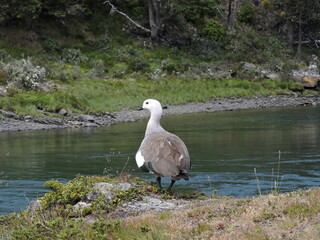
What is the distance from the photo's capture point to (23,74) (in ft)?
139

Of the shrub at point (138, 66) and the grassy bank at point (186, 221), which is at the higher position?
the grassy bank at point (186, 221)

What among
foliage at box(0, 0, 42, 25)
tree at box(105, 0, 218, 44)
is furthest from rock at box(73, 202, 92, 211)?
tree at box(105, 0, 218, 44)

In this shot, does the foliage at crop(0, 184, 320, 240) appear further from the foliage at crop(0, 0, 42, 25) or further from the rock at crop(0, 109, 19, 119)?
the foliage at crop(0, 0, 42, 25)

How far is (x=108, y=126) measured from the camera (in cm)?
3712

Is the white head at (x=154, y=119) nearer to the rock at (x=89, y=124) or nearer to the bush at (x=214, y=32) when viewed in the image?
the rock at (x=89, y=124)

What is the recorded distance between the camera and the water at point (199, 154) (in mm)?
17922

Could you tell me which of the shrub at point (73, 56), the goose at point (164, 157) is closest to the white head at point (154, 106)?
the goose at point (164, 157)

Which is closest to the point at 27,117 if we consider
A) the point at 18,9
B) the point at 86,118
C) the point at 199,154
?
the point at 86,118

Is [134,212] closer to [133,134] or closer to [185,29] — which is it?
[133,134]

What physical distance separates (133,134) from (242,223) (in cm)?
2339

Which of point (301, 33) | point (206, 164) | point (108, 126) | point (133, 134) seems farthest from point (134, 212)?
point (301, 33)

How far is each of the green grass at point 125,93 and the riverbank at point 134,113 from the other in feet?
3.15

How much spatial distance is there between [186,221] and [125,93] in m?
37.9

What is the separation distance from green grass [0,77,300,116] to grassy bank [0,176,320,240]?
1071 inches
